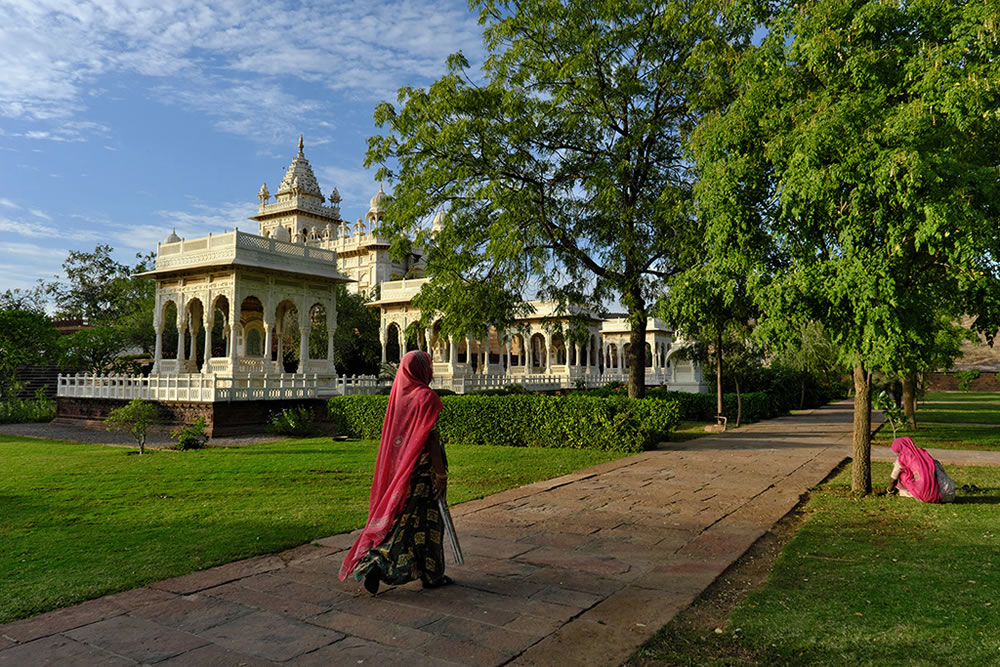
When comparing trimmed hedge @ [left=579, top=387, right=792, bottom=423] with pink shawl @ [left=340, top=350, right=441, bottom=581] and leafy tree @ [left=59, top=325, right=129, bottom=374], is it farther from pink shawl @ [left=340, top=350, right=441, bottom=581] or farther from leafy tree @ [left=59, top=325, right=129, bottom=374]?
leafy tree @ [left=59, top=325, right=129, bottom=374]

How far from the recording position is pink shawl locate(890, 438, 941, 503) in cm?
744

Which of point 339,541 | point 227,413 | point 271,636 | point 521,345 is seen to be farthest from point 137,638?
point 521,345

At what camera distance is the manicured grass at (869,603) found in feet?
11.2

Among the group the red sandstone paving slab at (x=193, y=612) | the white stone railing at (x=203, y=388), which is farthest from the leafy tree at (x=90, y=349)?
the red sandstone paving slab at (x=193, y=612)

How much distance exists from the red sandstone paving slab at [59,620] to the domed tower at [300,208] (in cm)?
5658

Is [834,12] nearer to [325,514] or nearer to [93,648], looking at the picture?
[325,514]

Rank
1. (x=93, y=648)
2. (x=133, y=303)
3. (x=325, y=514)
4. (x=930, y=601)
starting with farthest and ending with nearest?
1. (x=133, y=303)
2. (x=325, y=514)
3. (x=930, y=601)
4. (x=93, y=648)

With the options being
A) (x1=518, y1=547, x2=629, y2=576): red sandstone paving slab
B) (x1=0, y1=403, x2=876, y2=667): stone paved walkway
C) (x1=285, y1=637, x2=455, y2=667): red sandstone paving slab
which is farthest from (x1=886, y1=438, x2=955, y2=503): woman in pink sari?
(x1=285, y1=637, x2=455, y2=667): red sandstone paving slab

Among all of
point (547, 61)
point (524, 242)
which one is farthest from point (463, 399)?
point (547, 61)

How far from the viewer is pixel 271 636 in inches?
144

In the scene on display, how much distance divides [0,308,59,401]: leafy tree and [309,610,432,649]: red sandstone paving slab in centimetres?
2835

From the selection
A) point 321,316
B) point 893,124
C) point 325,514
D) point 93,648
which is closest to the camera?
point 93,648

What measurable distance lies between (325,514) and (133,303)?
4035 centimetres

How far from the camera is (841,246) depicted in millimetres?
7121
